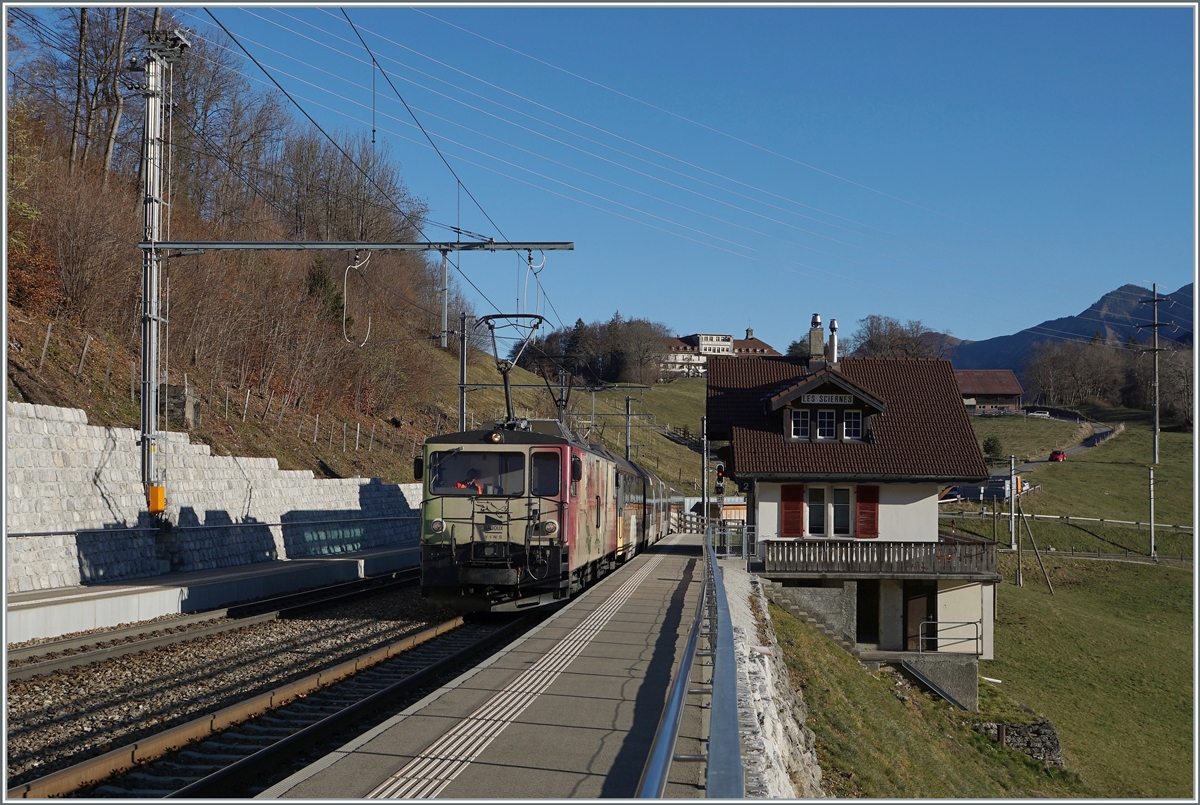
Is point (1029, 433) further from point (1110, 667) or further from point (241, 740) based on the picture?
point (241, 740)

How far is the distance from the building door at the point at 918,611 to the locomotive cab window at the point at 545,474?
15.7 m

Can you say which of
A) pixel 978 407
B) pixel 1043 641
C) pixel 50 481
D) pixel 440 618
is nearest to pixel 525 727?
pixel 440 618

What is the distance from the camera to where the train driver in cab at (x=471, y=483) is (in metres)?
16.5

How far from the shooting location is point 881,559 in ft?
89.8

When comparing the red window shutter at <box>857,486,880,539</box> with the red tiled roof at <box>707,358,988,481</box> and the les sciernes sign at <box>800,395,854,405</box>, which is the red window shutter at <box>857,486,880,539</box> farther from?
the les sciernes sign at <box>800,395,854,405</box>

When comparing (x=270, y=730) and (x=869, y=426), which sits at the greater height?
(x=869, y=426)

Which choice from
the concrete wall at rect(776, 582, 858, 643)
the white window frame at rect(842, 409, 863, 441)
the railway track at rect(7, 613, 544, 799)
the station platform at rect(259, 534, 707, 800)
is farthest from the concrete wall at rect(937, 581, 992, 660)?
the railway track at rect(7, 613, 544, 799)

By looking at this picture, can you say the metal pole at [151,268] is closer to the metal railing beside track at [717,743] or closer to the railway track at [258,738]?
the railway track at [258,738]

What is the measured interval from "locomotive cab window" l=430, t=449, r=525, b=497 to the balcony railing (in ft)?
40.7

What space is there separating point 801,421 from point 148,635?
2167cm

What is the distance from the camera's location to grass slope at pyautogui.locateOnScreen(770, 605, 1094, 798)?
11.8m

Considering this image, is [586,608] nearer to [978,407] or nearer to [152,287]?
[152,287]

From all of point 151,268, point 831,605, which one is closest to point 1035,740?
point 831,605

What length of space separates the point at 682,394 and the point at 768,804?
12057 centimetres
